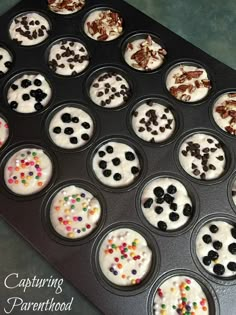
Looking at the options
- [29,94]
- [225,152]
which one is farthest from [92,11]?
[225,152]

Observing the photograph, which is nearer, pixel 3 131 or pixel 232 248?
pixel 232 248

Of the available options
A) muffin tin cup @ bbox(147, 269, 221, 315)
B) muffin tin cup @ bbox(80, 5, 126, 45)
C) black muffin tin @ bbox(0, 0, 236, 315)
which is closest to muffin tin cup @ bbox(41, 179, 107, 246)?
black muffin tin @ bbox(0, 0, 236, 315)

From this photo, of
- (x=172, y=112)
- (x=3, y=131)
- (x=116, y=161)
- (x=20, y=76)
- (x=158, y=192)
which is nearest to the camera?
(x=158, y=192)

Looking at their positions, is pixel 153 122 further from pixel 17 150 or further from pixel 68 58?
pixel 17 150

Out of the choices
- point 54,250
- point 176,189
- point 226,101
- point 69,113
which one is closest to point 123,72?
point 69,113

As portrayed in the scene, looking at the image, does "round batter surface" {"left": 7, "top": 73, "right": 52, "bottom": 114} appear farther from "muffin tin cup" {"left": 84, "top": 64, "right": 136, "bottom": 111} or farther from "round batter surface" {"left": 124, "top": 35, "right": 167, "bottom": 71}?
"round batter surface" {"left": 124, "top": 35, "right": 167, "bottom": 71}
